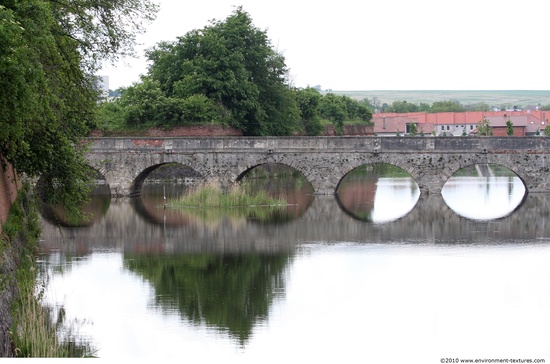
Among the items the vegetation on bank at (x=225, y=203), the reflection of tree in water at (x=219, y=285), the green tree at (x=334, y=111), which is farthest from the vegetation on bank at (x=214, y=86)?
the reflection of tree in water at (x=219, y=285)

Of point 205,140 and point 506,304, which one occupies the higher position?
point 205,140

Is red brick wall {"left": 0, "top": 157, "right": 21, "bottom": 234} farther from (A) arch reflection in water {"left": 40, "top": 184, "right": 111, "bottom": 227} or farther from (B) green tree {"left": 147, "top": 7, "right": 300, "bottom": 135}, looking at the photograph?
(B) green tree {"left": 147, "top": 7, "right": 300, "bottom": 135}

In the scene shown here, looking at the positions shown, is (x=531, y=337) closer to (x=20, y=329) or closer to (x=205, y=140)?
(x=20, y=329)

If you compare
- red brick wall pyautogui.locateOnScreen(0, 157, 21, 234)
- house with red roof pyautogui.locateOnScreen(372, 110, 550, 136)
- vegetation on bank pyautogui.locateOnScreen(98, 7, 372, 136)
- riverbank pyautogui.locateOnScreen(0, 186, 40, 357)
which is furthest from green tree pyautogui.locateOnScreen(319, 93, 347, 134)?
red brick wall pyautogui.locateOnScreen(0, 157, 21, 234)

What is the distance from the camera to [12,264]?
1708 centimetres

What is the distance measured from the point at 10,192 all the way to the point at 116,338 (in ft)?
22.2

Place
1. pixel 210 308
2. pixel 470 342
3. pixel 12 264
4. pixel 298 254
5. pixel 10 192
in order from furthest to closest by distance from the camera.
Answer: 1. pixel 298 254
2. pixel 10 192
3. pixel 210 308
4. pixel 12 264
5. pixel 470 342

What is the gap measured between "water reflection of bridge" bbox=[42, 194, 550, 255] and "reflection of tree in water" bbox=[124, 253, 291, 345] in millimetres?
1678

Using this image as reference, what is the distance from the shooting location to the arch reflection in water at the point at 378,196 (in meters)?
37.0

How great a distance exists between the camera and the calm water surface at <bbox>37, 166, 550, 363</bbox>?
16188mm

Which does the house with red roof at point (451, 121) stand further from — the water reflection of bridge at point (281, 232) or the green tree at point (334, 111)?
the water reflection of bridge at point (281, 232)

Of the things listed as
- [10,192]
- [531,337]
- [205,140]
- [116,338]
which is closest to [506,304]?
[531,337]

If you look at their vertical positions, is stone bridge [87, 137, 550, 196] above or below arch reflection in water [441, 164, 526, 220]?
above

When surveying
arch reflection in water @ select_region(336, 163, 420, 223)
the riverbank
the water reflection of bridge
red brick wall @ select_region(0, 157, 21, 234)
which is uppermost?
red brick wall @ select_region(0, 157, 21, 234)
